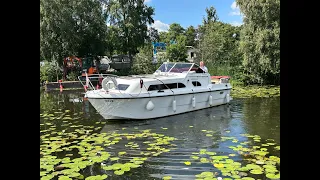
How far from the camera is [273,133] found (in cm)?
888

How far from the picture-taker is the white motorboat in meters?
10.6

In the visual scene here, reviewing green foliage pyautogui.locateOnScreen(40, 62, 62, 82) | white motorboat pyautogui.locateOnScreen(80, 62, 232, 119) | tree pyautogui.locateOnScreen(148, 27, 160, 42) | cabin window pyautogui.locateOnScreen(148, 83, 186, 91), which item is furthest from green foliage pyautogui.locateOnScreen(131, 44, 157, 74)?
cabin window pyautogui.locateOnScreen(148, 83, 186, 91)

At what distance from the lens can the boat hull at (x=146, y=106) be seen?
34.7ft

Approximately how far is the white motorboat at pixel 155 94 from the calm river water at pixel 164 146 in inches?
15.6

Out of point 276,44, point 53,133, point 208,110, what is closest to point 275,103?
point 208,110

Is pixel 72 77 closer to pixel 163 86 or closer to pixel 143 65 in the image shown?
pixel 143 65

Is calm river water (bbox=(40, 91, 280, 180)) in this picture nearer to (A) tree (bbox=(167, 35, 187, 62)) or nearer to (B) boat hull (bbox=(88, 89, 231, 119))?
(B) boat hull (bbox=(88, 89, 231, 119))

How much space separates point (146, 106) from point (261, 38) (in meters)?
13.2

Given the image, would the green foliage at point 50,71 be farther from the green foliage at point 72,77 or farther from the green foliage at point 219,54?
the green foliage at point 219,54

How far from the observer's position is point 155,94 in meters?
11.1

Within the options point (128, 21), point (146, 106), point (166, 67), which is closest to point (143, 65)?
point (128, 21)
